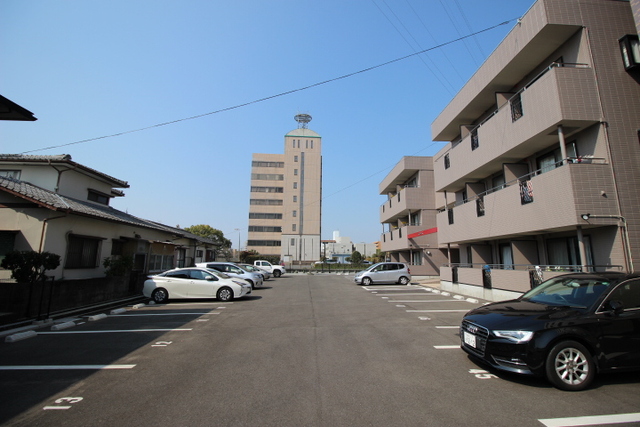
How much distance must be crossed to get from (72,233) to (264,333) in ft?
32.4

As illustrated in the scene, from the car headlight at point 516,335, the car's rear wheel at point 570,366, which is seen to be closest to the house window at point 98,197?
the car headlight at point 516,335

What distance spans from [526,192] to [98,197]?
20.1 meters

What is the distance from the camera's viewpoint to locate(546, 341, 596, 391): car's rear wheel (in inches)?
157

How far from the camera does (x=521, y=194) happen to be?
34.9ft

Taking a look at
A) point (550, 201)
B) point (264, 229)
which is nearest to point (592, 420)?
point (550, 201)

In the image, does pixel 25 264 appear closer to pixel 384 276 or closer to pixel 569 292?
pixel 569 292

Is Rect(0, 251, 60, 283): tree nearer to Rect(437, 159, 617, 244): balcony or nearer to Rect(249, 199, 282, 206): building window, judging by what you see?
Rect(437, 159, 617, 244): balcony

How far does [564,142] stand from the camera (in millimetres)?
9461

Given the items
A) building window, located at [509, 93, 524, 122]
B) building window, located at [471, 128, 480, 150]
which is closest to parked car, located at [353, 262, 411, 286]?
building window, located at [471, 128, 480, 150]

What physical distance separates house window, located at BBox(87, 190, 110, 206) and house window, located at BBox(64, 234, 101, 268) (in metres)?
3.57

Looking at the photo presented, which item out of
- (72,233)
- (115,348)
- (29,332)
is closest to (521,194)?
(115,348)

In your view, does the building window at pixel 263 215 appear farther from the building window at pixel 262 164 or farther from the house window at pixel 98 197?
the house window at pixel 98 197

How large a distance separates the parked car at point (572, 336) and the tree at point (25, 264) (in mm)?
11793

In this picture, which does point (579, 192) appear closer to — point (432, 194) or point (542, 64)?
point (542, 64)
